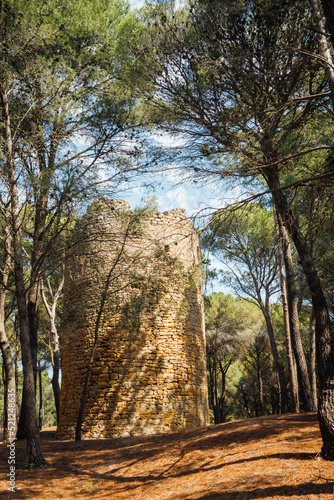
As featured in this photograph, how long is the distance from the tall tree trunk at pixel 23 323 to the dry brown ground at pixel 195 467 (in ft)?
0.99

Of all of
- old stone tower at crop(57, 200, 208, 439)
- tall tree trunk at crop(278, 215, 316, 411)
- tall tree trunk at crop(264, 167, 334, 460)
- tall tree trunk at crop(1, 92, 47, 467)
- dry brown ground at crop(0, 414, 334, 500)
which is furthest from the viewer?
old stone tower at crop(57, 200, 208, 439)

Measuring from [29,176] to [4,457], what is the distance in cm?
414

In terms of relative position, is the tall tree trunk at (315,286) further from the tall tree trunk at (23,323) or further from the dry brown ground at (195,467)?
the tall tree trunk at (23,323)

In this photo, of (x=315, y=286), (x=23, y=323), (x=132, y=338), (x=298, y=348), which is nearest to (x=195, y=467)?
(x=315, y=286)

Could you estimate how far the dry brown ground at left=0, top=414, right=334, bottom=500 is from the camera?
118 inches

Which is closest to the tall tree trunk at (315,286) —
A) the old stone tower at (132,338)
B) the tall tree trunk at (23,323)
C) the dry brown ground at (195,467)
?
the dry brown ground at (195,467)

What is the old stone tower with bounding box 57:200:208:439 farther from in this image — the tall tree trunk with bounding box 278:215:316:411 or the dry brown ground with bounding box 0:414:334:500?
the tall tree trunk with bounding box 278:215:316:411

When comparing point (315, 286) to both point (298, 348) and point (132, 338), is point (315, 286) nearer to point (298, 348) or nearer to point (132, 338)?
point (298, 348)

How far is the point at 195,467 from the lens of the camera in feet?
14.1

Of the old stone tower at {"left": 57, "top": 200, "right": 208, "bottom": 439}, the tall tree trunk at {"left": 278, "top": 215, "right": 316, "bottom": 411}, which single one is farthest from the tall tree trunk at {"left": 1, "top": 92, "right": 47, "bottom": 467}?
the tall tree trunk at {"left": 278, "top": 215, "right": 316, "bottom": 411}

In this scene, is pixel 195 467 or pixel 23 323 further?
pixel 23 323

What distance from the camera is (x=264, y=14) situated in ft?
14.7

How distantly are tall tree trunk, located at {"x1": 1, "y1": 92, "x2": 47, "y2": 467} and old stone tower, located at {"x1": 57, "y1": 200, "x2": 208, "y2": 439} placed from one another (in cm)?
196

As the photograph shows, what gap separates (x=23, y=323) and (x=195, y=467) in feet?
9.68
